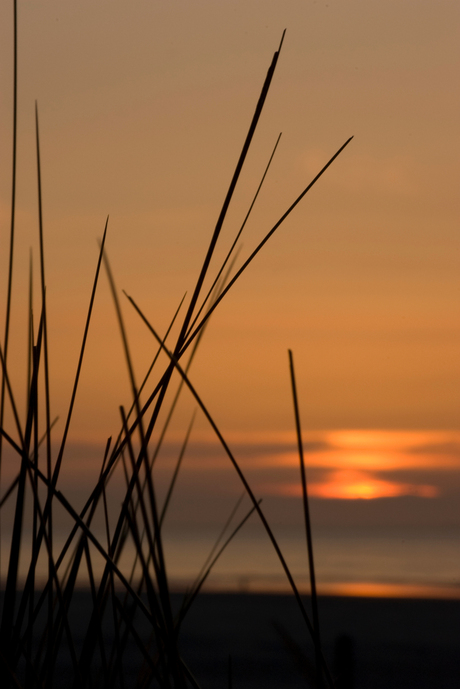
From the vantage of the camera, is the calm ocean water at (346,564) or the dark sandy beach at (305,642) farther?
the calm ocean water at (346,564)

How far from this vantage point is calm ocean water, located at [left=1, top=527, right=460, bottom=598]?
62.7 ft

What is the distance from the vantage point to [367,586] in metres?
18.9

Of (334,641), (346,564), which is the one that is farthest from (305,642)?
(346,564)

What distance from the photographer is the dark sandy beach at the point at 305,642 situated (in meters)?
7.54

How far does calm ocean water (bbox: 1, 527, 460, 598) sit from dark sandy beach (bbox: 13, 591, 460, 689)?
3.70m

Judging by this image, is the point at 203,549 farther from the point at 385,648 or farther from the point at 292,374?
the point at 292,374

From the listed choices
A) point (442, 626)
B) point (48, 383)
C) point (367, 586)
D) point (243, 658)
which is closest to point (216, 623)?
point (243, 658)

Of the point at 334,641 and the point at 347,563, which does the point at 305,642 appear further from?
the point at 347,563

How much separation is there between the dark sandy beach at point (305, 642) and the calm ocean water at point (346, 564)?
12.1 feet

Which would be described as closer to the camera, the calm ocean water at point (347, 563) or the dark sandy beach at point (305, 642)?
the dark sandy beach at point (305, 642)

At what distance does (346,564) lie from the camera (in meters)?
24.8

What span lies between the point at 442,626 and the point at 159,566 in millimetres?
10944

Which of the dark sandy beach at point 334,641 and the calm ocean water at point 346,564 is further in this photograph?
the calm ocean water at point 346,564

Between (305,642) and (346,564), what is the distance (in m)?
16.5
